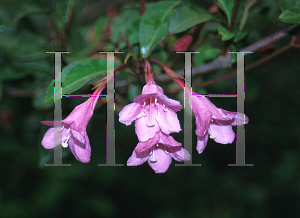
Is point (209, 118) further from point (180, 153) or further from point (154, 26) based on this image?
point (154, 26)

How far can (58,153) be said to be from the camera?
1.03 m

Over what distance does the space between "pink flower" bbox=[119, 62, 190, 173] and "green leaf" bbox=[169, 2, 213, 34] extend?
22 centimetres

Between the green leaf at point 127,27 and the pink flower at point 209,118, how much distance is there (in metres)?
0.47

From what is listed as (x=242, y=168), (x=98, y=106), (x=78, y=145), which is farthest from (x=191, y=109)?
(x=242, y=168)

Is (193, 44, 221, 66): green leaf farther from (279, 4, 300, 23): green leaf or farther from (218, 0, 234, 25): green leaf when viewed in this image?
(279, 4, 300, 23): green leaf

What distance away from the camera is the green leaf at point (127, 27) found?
1192 millimetres

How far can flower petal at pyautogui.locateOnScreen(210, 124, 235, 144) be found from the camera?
933mm

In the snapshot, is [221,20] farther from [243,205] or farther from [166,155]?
[243,205]

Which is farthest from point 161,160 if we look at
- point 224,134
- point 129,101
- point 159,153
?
point 129,101

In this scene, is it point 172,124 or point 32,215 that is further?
point 32,215

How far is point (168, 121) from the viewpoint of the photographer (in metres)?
0.83

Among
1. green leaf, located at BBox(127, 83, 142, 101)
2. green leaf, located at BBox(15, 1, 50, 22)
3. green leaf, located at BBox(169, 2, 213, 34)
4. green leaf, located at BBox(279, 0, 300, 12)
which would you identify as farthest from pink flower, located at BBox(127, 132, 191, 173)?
green leaf, located at BBox(15, 1, 50, 22)

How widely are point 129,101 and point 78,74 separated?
1.15 ft

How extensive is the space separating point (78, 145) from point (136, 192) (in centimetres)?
222
